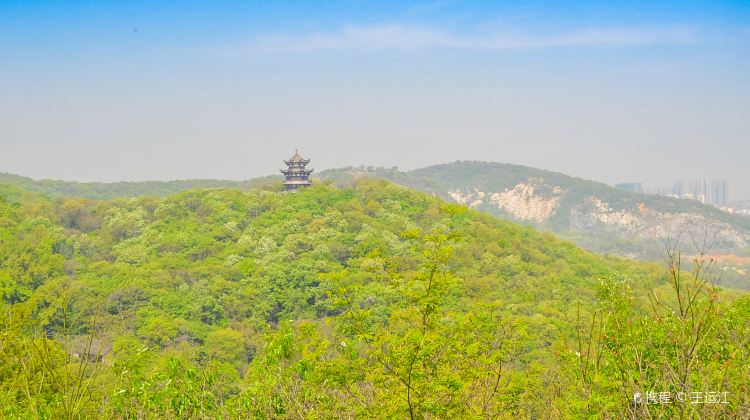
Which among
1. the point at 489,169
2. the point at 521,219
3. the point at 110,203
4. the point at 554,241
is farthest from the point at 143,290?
the point at 489,169

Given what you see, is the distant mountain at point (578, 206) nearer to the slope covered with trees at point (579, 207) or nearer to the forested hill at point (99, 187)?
the slope covered with trees at point (579, 207)

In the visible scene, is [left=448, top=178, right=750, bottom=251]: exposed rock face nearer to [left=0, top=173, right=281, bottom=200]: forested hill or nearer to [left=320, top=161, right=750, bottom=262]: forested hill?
[left=320, top=161, right=750, bottom=262]: forested hill

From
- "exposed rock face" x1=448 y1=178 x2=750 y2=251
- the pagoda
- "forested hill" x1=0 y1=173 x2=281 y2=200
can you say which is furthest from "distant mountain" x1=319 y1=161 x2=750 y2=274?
the pagoda

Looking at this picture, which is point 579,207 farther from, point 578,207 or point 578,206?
point 578,206

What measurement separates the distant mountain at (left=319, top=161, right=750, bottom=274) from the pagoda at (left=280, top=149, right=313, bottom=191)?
59665 mm

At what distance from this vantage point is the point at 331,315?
31719mm

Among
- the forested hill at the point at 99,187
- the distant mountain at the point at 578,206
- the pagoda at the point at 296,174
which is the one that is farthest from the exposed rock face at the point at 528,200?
the pagoda at the point at 296,174

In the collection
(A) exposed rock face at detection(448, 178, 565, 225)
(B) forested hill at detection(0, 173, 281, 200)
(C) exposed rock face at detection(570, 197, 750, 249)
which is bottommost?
(C) exposed rock face at detection(570, 197, 750, 249)

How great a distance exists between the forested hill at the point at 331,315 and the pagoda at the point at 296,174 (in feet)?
6.02

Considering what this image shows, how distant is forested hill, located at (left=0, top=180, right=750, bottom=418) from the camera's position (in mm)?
5566

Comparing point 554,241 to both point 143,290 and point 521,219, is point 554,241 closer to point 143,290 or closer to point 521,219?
point 143,290

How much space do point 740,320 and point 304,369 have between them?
670 centimetres

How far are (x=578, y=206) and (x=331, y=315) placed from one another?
11986 cm

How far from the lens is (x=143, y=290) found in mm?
31906
